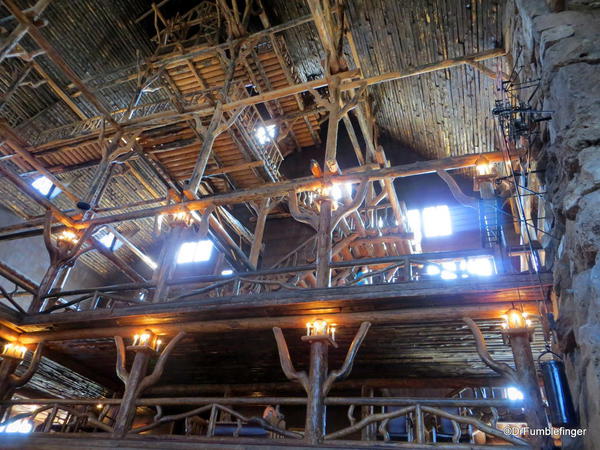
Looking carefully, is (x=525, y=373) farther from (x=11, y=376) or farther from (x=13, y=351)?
(x=13, y=351)

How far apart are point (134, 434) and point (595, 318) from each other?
7.48m

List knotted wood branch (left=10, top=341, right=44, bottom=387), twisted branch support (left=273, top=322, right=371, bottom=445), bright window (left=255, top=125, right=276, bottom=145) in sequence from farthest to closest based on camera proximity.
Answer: bright window (left=255, top=125, right=276, bottom=145)
knotted wood branch (left=10, top=341, right=44, bottom=387)
twisted branch support (left=273, top=322, right=371, bottom=445)

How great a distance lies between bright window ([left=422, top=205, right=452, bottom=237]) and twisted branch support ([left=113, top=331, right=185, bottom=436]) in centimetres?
1194

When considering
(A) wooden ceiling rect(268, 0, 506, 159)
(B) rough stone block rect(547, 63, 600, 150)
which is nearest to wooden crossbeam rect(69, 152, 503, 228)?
(B) rough stone block rect(547, 63, 600, 150)

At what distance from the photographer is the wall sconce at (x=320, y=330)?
752cm

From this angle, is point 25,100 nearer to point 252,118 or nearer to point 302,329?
point 252,118

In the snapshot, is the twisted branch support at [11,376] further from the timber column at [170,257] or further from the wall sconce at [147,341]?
the timber column at [170,257]

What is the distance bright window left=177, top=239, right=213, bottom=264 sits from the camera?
69.5 ft

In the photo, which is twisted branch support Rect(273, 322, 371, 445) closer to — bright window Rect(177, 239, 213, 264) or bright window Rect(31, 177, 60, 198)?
bright window Rect(177, 239, 213, 264)

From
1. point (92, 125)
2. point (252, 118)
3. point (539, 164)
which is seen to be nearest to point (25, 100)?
point (92, 125)

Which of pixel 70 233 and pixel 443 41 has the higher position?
pixel 443 41

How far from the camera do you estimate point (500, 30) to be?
1300 cm

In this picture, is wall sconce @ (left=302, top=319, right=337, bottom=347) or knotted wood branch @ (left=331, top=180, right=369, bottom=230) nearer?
wall sconce @ (left=302, top=319, right=337, bottom=347)

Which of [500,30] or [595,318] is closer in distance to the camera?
[595,318]
